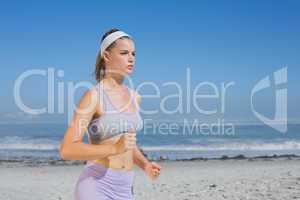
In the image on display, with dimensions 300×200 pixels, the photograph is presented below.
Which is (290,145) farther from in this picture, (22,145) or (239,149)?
(22,145)

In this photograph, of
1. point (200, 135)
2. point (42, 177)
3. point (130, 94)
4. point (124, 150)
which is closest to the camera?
point (124, 150)

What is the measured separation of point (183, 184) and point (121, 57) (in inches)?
291

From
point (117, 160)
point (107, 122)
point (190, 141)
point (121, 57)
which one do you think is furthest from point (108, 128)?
point (190, 141)

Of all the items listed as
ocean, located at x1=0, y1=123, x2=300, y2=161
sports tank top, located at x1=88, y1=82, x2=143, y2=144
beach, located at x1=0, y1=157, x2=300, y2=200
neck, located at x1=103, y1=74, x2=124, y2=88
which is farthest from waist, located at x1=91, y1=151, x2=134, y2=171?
ocean, located at x1=0, y1=123, x2=300, y2=161

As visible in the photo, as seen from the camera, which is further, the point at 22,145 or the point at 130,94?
the point at 22,145

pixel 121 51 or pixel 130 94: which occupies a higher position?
pixel 121 51

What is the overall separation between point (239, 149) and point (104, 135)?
906 inches

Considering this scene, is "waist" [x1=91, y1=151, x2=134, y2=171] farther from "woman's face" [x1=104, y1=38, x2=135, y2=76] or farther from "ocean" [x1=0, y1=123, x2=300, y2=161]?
"ocean" [x1=0, y1=123, x2=300, y2=161]

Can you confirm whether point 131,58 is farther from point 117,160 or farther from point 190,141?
point 190,141

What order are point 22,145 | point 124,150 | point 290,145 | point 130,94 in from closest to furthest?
point 124,150
point 130,94
point 22,145
point 290,145

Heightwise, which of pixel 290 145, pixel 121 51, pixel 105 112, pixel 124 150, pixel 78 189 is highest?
pixel 121 51

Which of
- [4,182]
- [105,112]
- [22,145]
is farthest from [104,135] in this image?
[22,145]

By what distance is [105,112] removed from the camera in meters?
2.42

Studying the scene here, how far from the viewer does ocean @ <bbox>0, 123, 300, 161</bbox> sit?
2341 centimetres
